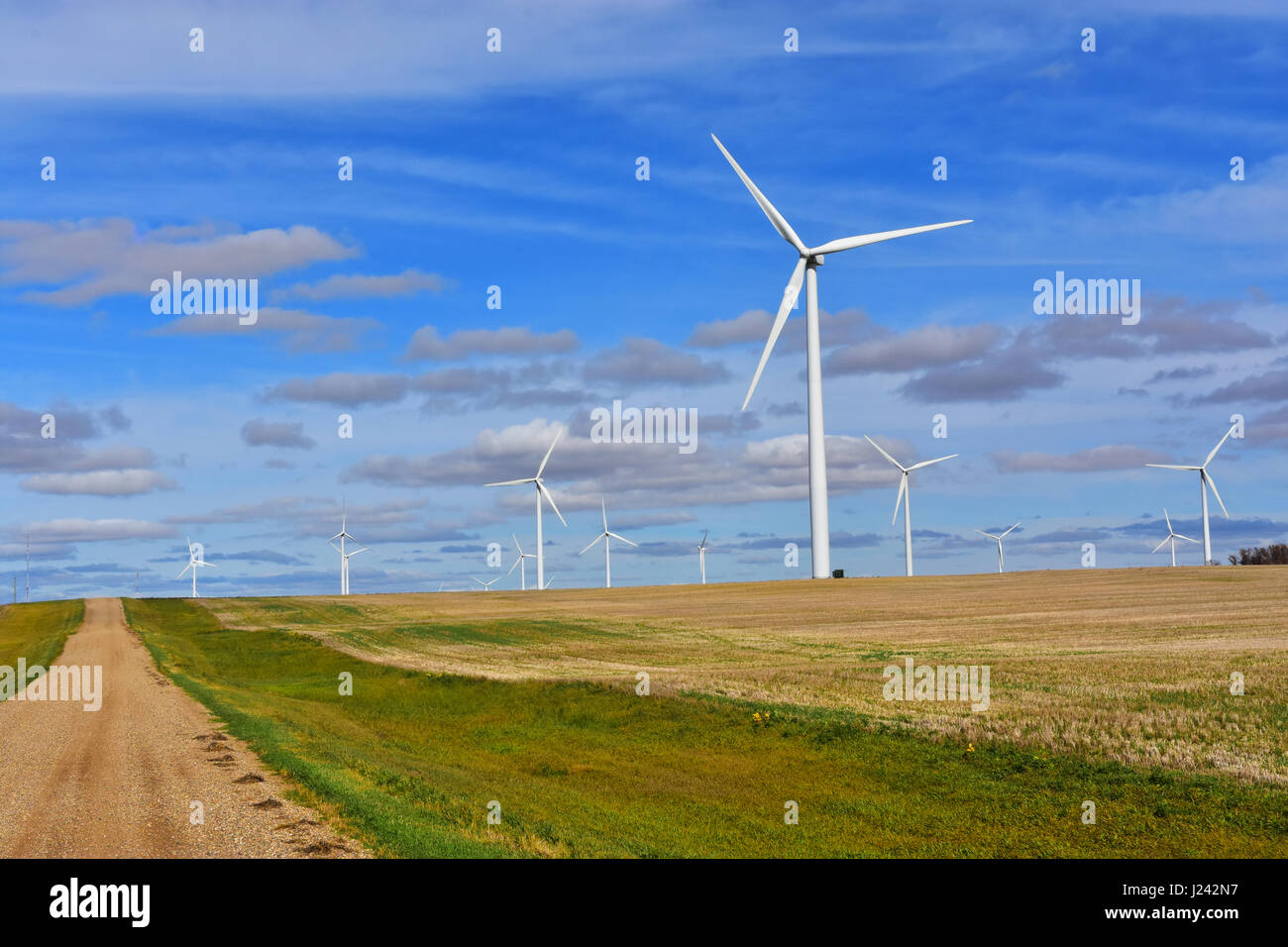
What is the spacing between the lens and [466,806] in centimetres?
2283

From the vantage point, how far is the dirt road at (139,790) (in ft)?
58.5


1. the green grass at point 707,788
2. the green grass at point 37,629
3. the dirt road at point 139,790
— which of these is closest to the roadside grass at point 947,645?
the green grass at point 707,788

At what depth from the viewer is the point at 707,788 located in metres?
26.9

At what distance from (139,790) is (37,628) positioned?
89615 millimetres

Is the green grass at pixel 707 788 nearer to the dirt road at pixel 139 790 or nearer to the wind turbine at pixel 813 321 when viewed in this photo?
the dirt road at pixel 139 790

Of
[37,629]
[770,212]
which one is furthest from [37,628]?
[770,212]

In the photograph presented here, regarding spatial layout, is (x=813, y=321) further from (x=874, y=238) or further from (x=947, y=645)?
(x=947, y=645)

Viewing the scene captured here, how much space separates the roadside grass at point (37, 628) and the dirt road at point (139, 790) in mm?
29848

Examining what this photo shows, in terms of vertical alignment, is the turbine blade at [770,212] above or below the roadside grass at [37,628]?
above

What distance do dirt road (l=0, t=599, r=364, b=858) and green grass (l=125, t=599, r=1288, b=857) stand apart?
1029mm

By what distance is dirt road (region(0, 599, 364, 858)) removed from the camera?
702 inches

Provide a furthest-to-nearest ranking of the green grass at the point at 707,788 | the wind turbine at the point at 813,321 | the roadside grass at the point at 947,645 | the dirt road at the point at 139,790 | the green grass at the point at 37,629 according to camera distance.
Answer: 1. the wind turbine at the point at 813,321
2. the green grass at the point at 37,629
3. the roadside grass at the point at 947,645
4. the green grass at the point at 707,788
5. the dirt road at the point at 139,790

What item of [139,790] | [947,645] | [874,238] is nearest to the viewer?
[139,790]
